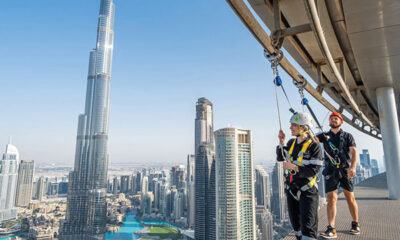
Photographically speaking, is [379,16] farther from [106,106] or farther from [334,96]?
[106,106]

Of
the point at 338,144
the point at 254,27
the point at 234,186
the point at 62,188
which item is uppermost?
the point at 254,27

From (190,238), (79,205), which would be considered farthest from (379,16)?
(79,205)

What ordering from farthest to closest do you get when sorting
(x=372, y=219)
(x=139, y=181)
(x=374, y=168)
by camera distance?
(x=139, y=181), (x=374, y=168), (x=372, y=219)

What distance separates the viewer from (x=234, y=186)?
3050 centimetres

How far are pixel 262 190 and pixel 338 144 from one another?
54.2 meters

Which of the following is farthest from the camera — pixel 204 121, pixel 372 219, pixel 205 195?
pixel 204 121

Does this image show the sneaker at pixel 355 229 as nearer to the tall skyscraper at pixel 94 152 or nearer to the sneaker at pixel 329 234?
the sneaker at pixel 329 234

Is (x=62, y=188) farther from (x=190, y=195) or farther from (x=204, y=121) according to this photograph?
(x=204, y=121)

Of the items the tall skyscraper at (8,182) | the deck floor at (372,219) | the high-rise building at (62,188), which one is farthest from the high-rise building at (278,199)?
the high-rise building at (62,188)

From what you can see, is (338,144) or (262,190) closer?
(338,144)

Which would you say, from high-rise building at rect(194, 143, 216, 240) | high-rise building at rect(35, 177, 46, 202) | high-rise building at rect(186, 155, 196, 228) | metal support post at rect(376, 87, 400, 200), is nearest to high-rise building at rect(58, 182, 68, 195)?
high-rise building at rect(35, 177, 46, 202)

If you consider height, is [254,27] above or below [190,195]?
above

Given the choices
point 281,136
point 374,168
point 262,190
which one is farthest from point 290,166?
point 374,168

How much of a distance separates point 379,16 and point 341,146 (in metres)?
1.40
